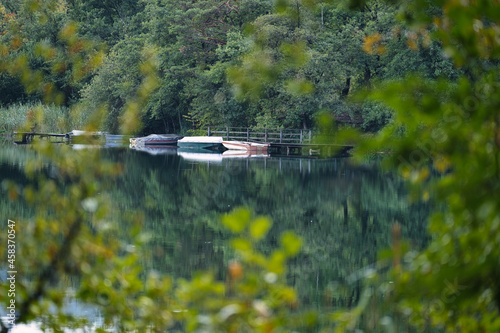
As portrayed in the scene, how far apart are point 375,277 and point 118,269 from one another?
37.4 inches

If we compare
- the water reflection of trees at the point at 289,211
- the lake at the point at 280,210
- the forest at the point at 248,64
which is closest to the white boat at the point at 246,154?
the forest at the point at 248,64

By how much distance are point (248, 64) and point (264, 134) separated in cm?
649

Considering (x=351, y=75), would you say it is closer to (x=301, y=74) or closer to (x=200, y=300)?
(x=301, y=74)

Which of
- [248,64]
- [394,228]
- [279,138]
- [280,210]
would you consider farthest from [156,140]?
[394,228]

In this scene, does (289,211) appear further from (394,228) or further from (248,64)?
(248,64)

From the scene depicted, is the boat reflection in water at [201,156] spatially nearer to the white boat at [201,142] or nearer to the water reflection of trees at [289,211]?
the white boat at [201,142]

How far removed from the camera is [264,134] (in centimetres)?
3494

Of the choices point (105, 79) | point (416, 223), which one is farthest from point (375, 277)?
point (105, 79)

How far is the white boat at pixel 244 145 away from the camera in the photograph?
1307 inches

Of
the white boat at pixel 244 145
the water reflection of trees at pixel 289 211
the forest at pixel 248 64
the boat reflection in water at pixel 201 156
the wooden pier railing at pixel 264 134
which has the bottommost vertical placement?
the water reflection of trees at pixel 289 211

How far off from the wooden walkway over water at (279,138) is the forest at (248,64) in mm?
490

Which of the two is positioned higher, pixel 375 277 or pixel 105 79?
pixel 105 79

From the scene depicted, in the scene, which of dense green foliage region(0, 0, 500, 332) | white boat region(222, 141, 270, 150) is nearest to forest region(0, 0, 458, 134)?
white boat region(222, 141, 270, 150)

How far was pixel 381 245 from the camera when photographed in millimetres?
11008
